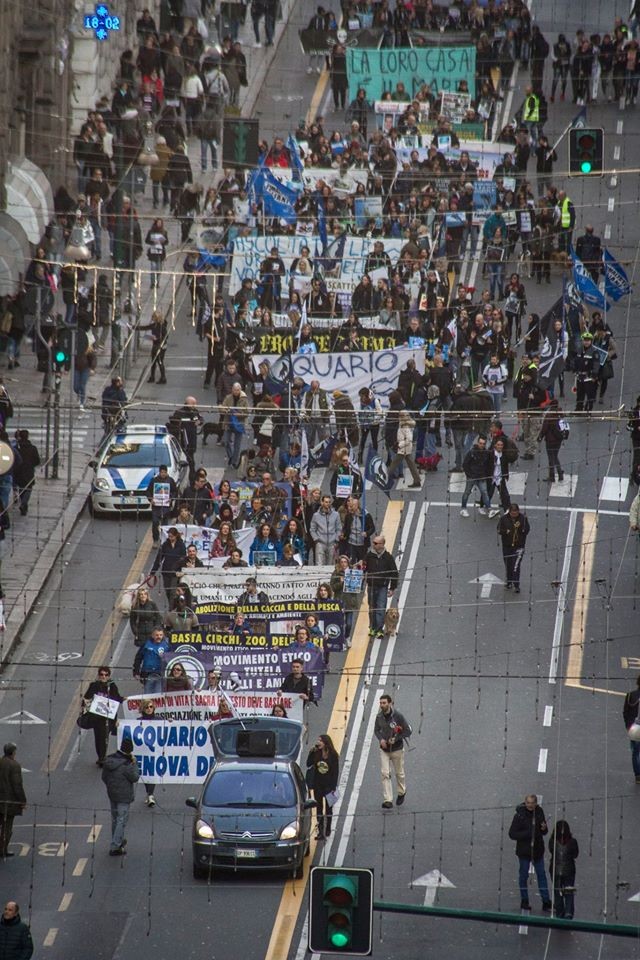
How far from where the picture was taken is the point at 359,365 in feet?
154

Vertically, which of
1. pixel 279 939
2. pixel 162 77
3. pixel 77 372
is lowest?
pixel 279 939

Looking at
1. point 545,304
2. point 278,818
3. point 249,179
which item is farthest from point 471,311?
point 278,818

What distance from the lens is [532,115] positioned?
195 feet

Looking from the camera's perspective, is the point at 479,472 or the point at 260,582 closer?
the point at 260,582

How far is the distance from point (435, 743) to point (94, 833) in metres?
5.10

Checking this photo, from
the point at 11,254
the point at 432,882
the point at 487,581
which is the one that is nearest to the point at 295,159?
Result: the point at 11,254

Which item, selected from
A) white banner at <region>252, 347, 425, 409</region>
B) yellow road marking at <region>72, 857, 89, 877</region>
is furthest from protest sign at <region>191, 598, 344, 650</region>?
white banner at <region>252, 347, 425, 409</region>

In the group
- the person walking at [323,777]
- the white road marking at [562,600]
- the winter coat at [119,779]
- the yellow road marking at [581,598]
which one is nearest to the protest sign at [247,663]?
the person walking at [323,777]

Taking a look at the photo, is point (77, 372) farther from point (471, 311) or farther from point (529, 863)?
point (529, 863)

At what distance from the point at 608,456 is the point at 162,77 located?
69.7 ft

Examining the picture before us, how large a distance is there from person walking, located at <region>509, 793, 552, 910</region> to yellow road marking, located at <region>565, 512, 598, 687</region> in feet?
22.6

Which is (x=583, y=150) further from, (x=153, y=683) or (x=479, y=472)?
(x=153, y=683)

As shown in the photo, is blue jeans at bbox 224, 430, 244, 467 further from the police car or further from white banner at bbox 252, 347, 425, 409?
white banner at bbox 252, 347, 425, 409

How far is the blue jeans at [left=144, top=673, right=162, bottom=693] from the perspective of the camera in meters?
36.4
